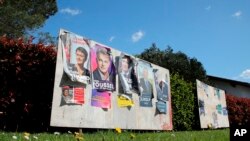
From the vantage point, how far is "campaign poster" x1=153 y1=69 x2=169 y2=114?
46.4 feet

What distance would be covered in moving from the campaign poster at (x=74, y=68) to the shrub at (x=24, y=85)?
0.86 metres

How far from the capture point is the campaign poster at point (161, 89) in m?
14.1

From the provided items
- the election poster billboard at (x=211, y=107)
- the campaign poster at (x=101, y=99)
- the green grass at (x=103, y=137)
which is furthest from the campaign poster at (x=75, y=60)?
the election poster billboard at (x=211, y=107)

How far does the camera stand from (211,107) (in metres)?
21.2

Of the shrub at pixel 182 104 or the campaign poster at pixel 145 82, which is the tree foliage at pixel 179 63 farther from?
the campaign poster at pixel 145 82

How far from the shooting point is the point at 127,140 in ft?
21.3

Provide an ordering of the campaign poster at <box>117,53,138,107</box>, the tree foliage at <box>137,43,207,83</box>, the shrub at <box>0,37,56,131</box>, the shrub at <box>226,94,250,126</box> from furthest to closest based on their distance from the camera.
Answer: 1. the tree foliage at <box>137,43,207,83</box>
2. the shrub at <box>226,94,250,126</box>
3. the campaign poster at <box>117,53,138,107</box>
4. the shrub at <box>0,37,56,131</box>

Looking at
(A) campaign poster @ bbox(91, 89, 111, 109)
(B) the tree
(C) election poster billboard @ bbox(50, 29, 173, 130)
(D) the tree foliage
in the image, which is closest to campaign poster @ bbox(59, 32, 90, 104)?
(C) election poster billboard @ bbox(50, 29, 173, 130)

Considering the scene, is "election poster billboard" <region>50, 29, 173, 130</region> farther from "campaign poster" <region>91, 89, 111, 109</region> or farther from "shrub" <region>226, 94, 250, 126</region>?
"shrub" <region>226, 94, 250, 126</region>

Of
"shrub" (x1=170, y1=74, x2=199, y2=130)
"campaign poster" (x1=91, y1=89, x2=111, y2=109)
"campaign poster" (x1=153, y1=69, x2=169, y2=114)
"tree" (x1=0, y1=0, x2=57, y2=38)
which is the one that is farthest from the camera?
"tree" (x1=0, y1=0, x2=57, y2=38)

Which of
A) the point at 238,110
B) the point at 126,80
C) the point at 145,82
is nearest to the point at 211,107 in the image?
the point at 238,110

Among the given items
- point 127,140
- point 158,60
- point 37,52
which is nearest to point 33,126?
point 37,52

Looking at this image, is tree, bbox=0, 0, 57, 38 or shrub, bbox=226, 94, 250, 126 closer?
shrub, bbox=226, 94, 250, 126

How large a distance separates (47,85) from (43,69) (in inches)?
16.7
